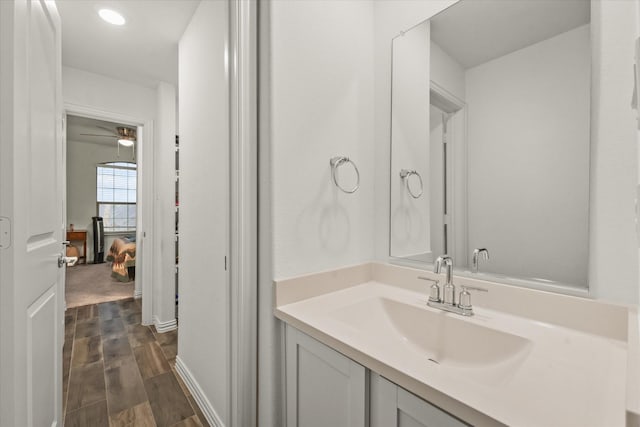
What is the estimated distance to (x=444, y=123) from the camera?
50.8 inches

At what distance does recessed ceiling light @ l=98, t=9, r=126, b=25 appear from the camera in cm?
190

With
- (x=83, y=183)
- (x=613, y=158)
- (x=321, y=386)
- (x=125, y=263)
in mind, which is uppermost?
(x=83, y=183)

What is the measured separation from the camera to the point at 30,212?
94 cm

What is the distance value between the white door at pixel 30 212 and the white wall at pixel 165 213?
4.95 feet

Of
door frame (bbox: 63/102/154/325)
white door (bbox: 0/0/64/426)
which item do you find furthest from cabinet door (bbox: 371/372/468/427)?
door frame (bbox: 63/102/154/325)

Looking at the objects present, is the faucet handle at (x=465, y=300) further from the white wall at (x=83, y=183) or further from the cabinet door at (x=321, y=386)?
the white wall at (x=83, y=183)

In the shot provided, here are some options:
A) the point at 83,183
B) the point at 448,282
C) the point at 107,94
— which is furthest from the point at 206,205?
the point at 83,183

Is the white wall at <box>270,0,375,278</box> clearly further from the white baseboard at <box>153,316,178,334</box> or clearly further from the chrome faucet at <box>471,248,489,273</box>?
the white baseboard at <box>153,316,178,334</box>

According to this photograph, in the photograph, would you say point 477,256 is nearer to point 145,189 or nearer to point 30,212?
point 30,212

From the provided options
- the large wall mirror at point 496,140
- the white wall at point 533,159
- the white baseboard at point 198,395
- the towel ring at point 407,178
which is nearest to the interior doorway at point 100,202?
the white baseboard at point 198,395

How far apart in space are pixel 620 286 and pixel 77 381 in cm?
287

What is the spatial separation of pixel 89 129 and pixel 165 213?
156 inches

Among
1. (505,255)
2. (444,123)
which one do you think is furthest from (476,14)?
(505,255)

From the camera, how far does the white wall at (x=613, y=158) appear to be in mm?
831
